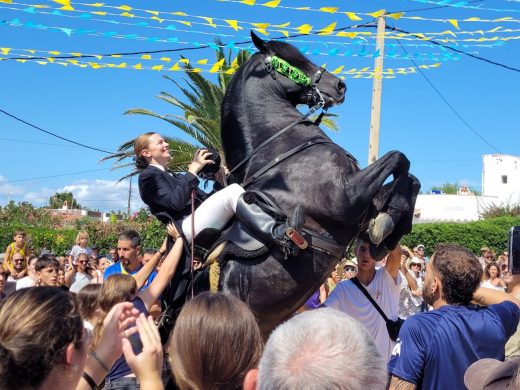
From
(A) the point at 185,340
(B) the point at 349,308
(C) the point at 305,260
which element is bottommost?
(B) the point at 349,308

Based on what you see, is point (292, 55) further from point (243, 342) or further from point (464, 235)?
point (464, 235)

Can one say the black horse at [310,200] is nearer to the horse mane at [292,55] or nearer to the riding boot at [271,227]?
the riding boot at [271,227]

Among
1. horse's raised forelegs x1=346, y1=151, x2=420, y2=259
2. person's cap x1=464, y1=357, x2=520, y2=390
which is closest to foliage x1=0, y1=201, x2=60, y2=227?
horse's raised forelegs x1=346, y1=151, x2=420, y2=259

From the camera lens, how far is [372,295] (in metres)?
5.22

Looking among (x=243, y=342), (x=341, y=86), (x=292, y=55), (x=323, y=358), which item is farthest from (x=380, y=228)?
(x=323, y=358)

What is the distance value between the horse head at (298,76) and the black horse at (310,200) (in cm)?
3

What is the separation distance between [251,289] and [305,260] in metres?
0.44

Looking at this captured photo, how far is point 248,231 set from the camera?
4352 mm

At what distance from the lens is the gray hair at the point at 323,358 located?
1.59 meters

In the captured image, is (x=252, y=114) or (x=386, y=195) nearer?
(x=386, y=195)

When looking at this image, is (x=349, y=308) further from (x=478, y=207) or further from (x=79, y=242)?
(x=478, y=207)

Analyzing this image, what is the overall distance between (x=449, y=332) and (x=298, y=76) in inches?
91.1

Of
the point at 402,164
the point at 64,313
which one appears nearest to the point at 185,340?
the point at 64,313

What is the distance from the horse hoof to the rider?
21.2 inches
